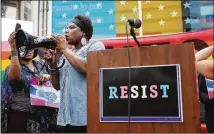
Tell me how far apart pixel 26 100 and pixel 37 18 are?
7.86 feet

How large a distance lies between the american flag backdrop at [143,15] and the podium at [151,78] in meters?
2.50

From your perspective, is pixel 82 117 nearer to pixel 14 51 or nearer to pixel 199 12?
pixel 14 51

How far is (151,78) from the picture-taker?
1.35 meters

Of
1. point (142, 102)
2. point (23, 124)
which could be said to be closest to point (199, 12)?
point (23, 124)

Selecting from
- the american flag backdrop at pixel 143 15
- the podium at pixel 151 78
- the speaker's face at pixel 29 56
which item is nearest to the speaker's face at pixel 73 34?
the podium at pixel 151 78

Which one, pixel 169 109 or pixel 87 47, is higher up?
pixel 87 47

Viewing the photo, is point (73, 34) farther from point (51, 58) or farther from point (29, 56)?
point (29, 56)

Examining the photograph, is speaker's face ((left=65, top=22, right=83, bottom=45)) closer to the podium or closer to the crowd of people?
the crowd of people

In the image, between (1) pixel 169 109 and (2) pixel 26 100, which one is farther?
(2) pixel 26 100

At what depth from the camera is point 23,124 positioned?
2436 mm

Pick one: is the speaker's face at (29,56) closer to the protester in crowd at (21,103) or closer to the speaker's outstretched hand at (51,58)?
the protester in crowd at (21,103)

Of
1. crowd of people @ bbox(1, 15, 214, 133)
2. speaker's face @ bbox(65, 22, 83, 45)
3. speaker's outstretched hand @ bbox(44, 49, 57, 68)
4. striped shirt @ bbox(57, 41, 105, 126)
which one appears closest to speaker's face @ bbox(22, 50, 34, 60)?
crowd of people @ bbox(1, 15, 214, 133)

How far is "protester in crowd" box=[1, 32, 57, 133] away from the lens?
2422 millimetres

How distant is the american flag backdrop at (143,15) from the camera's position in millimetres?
3932
